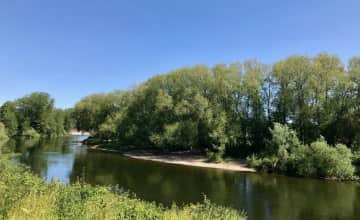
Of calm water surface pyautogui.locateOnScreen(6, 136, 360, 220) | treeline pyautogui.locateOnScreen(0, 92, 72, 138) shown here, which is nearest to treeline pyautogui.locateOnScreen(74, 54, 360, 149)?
calm water surface pyautogui.locateOnScreen(6, 136, 360, 220)

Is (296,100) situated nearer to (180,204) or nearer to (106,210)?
(180,204)

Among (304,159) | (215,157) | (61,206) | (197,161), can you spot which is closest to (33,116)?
(197,161)

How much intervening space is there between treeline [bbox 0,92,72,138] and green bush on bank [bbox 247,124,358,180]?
73.8 metres

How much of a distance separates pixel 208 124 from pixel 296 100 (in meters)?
13.6

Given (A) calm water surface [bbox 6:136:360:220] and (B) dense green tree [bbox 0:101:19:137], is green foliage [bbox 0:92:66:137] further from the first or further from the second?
(A) calm water surface [bbox 6:136:360:220]

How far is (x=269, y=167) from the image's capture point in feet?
112

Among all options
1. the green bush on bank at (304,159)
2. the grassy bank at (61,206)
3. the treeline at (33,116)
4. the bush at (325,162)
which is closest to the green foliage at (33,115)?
the treeline at (33,116)

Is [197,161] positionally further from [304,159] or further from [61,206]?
[61,206]

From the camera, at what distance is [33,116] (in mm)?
91625

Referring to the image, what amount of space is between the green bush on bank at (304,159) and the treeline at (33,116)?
242 ft

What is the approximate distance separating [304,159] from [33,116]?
86.7m

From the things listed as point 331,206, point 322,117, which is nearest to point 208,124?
point 322,117

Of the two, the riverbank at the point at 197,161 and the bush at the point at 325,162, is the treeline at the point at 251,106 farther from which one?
the bush at the point at 325,162

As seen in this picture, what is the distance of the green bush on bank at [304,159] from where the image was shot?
29672 mm
